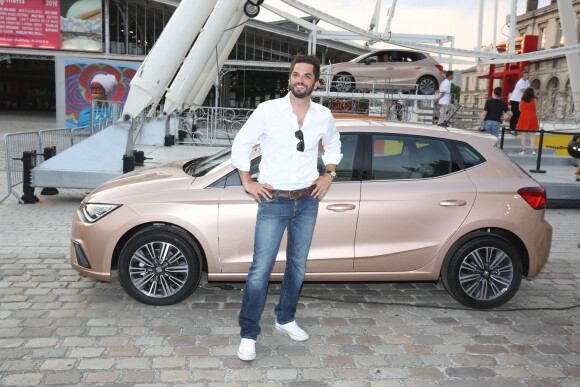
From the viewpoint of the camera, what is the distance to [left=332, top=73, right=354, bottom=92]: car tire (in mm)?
19562

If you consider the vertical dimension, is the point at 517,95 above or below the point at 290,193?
above

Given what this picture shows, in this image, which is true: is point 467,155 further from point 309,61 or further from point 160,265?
point 160,265

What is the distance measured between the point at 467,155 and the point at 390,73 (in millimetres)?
14818

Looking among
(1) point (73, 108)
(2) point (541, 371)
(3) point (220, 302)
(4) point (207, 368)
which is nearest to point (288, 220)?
(4) point (207, 368)

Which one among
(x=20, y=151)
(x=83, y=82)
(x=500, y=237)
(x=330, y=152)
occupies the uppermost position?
A: (x=83, y=82)

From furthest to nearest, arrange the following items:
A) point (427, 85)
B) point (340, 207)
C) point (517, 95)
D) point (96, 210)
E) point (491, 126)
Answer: point (427, 85) → point (517, 95) → point (491, 126) → point (96, 210) → point (340, 207)

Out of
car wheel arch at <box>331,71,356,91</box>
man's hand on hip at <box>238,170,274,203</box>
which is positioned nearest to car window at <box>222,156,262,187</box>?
man's hand on hip at <box>238,170,274,203</box>

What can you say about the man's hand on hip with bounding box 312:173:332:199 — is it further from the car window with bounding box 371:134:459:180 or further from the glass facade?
the glass facade

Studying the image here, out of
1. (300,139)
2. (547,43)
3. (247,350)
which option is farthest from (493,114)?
(547,43)

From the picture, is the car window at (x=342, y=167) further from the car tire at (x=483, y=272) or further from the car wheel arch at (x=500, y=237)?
the car tire at (x=483, y=272)

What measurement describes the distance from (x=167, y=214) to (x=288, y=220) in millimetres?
1343

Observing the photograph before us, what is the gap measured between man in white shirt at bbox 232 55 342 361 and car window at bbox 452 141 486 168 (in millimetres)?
1646

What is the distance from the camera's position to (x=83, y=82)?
27578mm

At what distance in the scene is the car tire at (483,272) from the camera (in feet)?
15.8
